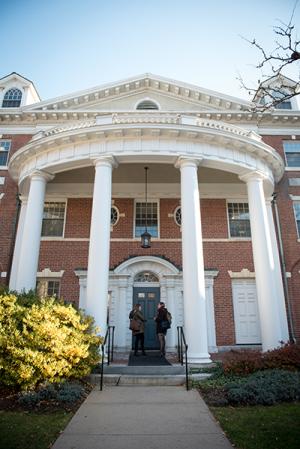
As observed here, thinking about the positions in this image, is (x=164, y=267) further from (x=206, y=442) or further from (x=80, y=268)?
(x=206, y=442)

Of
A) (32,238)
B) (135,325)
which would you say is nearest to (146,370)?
(135,325)

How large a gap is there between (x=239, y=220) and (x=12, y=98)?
14.1 m

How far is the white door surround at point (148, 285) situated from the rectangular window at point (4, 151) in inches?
279

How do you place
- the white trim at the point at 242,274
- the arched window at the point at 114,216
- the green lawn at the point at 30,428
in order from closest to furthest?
the green lawn at the point at 30,428 < the white trim at the point at 242,274 < the arched window at the point at 114,216

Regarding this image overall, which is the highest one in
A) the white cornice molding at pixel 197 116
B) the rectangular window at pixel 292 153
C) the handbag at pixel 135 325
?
the white cornice molding at pixel 197 116

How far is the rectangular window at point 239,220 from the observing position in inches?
579

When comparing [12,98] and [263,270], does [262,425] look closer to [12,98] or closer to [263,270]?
[263,270]

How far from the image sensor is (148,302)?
1361 cm

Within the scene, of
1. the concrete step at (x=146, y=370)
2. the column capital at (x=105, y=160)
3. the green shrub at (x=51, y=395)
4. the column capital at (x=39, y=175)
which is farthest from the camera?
the column capital at (x=39, y=175)

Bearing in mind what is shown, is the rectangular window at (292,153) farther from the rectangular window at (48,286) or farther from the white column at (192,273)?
the rectangular window at (48,286)

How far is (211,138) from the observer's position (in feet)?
35.3

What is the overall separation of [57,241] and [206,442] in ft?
37.2

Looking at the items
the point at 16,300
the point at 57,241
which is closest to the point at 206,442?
the point at 16,300

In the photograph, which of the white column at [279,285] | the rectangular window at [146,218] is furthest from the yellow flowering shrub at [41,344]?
the white column at [279,285]
